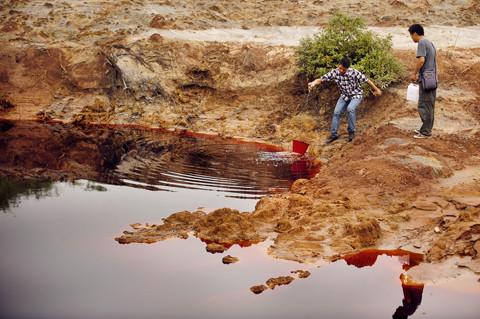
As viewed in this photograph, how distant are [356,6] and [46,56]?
9.58m

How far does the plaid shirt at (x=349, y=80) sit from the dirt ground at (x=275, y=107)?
2.55ft

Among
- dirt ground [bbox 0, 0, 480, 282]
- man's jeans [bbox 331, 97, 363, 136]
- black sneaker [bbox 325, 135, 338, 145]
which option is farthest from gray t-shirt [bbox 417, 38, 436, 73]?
black sneaker [bbox 325, 135, 338, 145]

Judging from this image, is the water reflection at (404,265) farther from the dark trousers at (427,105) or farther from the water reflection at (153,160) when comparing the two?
the dark trousers at (427,105)

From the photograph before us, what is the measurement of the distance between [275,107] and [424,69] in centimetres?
477

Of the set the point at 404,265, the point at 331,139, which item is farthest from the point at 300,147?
the point at 404,265

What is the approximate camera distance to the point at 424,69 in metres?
9.30

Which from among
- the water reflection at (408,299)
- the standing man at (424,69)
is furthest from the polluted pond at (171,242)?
the standing man at (424,69)

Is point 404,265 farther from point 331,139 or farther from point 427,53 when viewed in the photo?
point 331,139

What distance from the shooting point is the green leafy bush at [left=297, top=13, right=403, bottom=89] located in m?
11.9

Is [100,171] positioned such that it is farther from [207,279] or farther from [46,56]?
[46,56]

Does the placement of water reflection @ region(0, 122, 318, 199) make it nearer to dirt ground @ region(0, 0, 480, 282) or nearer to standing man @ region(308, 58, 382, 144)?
dirt ground @ region(0, 0, 480, 282)

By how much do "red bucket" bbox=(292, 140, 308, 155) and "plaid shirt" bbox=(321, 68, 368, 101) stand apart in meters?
1.22

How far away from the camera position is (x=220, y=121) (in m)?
13.4

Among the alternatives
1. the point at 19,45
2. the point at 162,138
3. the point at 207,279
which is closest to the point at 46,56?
the point at 19,45
